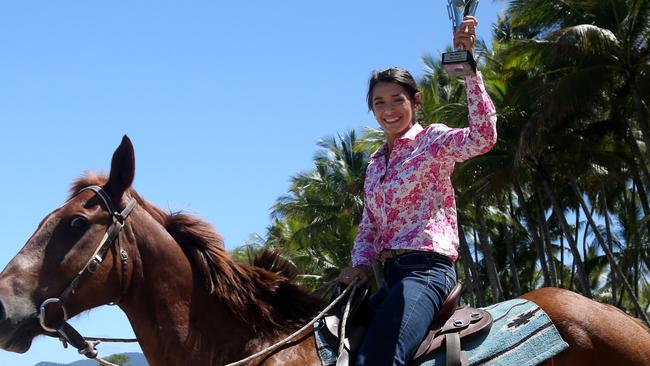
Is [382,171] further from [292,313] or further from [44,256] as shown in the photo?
[44,256]

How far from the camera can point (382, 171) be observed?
14.9 ft

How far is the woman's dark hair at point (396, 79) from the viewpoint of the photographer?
15.0 feet

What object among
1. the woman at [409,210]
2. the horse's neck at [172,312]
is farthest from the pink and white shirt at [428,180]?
the horse's neck at [172,312]

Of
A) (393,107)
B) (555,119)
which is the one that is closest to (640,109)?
(555,119)

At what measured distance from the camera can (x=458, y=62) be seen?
4008 mm

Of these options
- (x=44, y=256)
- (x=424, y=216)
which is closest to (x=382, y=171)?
(x=424, y=216)

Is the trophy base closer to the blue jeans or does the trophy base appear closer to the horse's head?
the blue jeans

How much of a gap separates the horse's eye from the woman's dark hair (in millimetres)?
1730

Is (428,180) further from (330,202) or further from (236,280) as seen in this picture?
(330,202)

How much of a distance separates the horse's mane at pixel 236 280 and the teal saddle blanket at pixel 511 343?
27 centimetres

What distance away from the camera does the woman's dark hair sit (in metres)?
4.59

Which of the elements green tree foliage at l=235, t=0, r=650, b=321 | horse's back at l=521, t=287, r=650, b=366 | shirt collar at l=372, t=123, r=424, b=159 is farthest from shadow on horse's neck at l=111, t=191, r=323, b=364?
green tree foliage at l=235, t=0, r=650, b=321

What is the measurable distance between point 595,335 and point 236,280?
2.00 m

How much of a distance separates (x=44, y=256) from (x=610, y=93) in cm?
2232
